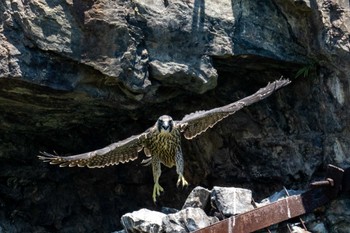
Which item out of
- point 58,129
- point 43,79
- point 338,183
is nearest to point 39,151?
point 58,129

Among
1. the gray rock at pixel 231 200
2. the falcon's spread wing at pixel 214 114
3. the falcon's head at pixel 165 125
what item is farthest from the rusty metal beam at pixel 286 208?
the falcon's head at pixel 165 125

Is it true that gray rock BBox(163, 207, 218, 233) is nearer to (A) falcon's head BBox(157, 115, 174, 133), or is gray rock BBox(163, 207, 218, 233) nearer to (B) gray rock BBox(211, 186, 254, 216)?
(B) gray rock BBox(211, 186, 254, 216)

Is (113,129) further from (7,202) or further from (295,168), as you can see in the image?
(295,168)

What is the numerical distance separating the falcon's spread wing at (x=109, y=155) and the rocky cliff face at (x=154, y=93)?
43cm

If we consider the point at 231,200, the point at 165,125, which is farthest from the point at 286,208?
the point at 165,125

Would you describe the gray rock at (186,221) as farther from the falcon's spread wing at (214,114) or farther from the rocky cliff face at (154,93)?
the rocky cliff face at (154,93)

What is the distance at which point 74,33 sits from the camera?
27.4ft

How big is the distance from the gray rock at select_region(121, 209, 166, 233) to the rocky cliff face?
1.34 meters

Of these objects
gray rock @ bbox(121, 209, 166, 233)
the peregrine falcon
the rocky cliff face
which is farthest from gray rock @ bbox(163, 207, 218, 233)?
the rocky cliff face

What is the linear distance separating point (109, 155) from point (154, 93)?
Result: 75 centimetres

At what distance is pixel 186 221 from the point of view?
760cm

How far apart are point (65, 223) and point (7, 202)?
685 millimetres

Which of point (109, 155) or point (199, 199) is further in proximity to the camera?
point (109, 155)

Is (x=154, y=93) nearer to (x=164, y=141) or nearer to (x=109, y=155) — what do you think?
(x=164, y=141)
